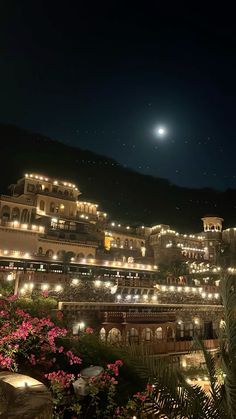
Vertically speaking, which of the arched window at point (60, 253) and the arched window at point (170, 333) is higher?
the arched window at point (60, 253)

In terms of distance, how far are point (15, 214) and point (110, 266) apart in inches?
607

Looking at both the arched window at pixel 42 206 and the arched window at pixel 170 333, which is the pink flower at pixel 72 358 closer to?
the arched window at pixel 170 333

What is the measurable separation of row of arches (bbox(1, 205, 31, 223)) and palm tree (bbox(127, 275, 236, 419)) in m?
42.2

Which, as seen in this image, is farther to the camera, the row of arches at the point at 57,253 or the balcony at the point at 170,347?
the row of arches at the point at 57,253

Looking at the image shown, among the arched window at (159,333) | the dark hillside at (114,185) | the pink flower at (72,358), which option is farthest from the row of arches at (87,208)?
the pink flower at (72,358)

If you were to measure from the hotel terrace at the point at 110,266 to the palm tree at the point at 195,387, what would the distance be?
93 centimetres

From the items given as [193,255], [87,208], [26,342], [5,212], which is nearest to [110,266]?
[5,212]

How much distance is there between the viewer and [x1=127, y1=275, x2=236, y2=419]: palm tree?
4426 mm

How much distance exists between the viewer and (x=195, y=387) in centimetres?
527

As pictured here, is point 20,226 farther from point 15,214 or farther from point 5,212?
point 15,214

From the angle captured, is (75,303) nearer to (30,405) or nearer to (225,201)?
(30,405)

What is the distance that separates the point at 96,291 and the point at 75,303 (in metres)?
5.47

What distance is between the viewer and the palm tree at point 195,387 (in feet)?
14.5

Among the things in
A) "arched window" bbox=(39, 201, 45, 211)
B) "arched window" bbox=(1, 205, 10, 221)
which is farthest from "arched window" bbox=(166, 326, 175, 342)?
"arched window" bbox=(39, 201, 45, 211)
